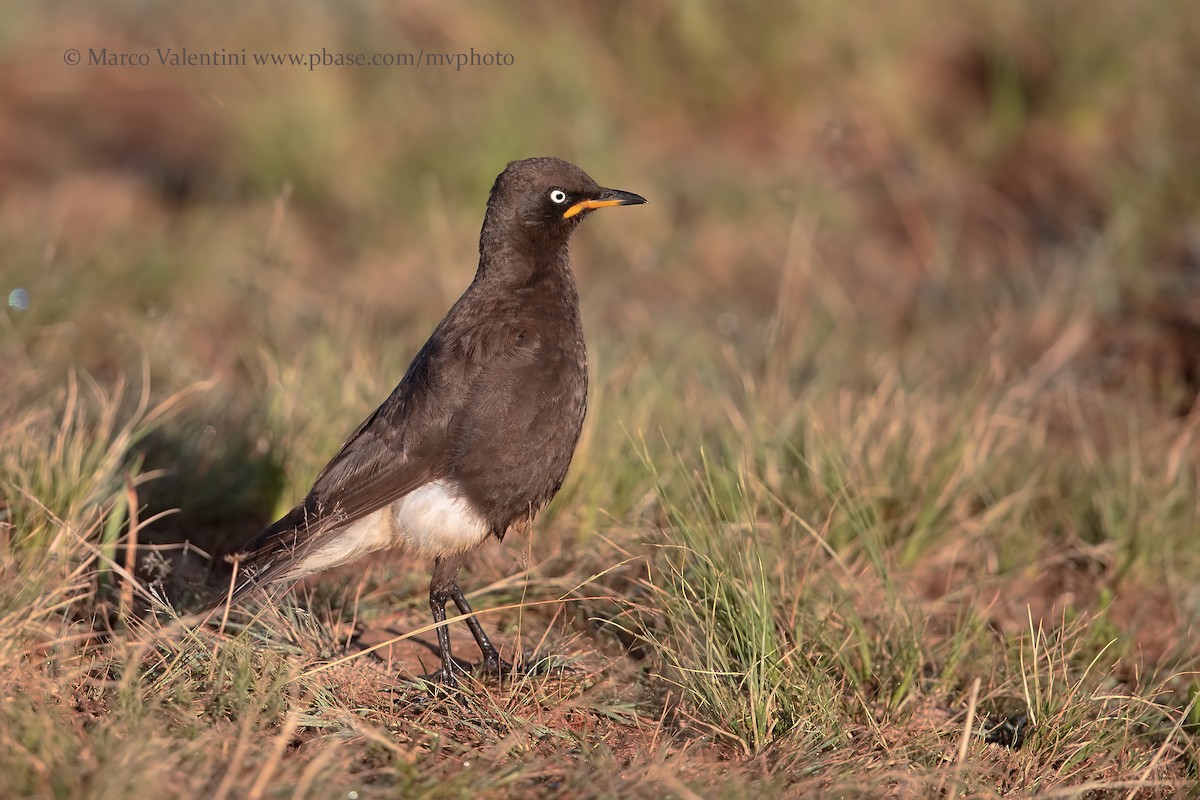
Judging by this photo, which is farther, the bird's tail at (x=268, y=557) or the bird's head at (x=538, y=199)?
the bird's head at (x=538, y=199)

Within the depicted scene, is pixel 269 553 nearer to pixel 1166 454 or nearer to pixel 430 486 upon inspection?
pixel 430 486

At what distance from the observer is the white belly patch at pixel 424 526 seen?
4.38 m

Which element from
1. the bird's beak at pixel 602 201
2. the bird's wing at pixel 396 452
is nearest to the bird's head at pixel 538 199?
the bird's beak at pixel 602 201

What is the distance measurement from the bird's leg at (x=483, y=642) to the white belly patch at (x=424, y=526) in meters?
0.21

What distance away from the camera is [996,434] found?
19.1 ft

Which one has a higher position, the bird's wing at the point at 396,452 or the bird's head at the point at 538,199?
the bird's head at the point at 538,199

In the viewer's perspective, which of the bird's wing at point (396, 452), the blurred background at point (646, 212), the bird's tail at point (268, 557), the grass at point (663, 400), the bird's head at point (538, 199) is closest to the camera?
the grass at point (663, 400)

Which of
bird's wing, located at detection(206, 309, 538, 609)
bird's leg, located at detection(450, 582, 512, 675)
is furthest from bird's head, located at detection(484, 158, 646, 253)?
bird's leg, located at detection(450, 582, 512, 675)

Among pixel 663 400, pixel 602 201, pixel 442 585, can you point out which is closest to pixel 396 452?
pixel 442 585

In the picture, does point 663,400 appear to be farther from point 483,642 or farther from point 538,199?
point 483,642

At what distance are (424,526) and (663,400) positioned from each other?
1.69 meters

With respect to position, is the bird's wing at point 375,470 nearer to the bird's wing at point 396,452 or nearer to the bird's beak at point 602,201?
the bird's wing at point 396,452

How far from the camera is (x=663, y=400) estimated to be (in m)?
5.78

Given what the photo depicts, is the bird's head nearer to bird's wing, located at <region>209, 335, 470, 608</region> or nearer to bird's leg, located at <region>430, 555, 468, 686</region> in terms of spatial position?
bird's wing, located at <region>209, 335, 470, 608</region>
